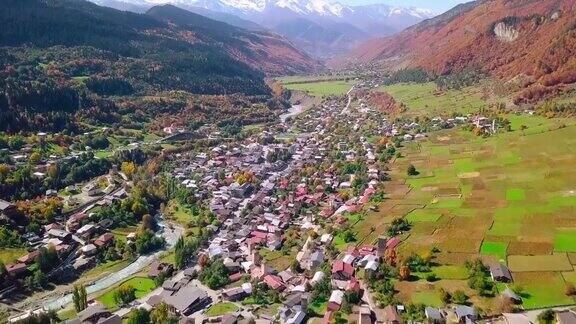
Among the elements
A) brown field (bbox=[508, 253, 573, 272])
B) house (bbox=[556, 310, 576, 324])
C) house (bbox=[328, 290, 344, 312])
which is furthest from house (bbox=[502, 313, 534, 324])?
house (bbox=[328, 290, 344, 312])

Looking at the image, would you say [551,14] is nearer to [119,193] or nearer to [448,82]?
[448,82]

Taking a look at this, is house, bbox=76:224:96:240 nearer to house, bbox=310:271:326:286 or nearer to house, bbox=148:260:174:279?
house, bbox=148:260:174:279

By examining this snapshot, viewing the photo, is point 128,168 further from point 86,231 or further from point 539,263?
point 539,263

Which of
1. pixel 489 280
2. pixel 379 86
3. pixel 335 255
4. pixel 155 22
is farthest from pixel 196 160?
pixel 155 22

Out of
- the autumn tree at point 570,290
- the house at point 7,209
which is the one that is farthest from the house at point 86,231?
the autumn tree at point 570,290

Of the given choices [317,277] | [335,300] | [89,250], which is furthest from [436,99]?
[89,250]
